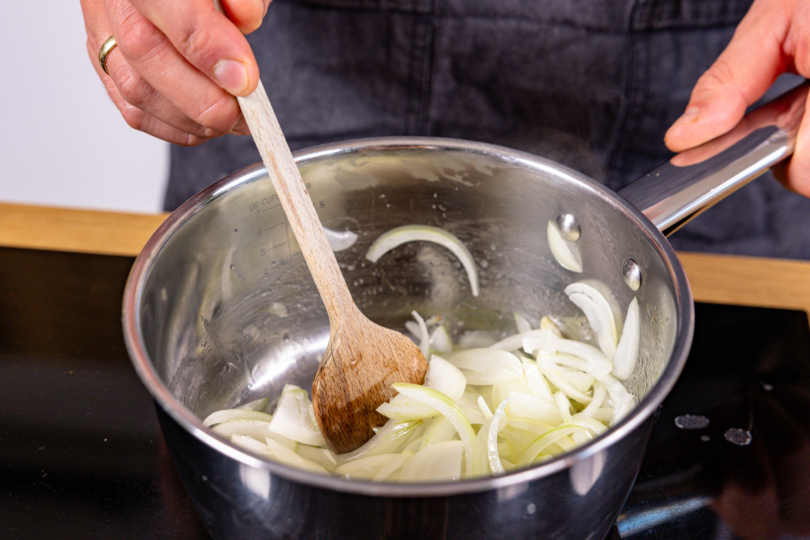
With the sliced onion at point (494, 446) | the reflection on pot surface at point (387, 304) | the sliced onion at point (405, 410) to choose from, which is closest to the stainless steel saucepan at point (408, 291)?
the reflection on pot surface at point (387, 304)

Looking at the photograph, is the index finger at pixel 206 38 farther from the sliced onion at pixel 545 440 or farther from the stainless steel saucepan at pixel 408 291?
the sliced onion at pixel 545 440

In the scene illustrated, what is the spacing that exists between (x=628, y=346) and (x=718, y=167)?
0.70 ft

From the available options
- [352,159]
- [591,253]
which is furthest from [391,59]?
[591,253]

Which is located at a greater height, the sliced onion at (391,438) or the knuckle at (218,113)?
the knuckle at (218,113)

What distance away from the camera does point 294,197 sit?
2.13 feet

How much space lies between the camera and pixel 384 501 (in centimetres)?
40

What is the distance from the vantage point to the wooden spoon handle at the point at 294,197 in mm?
Result: 633

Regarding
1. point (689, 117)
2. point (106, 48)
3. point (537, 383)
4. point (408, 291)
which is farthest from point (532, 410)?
point (106, 48)

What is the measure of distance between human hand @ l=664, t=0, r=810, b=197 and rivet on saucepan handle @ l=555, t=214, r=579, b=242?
150 millimetres

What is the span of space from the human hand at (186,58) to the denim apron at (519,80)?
0.39m

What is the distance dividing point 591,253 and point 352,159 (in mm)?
297

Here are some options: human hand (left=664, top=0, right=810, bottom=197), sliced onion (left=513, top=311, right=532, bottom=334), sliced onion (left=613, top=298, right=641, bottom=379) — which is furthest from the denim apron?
sliced onion (left=613, top=298, right=641, bottom=379)

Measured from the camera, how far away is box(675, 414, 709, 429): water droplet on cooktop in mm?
750

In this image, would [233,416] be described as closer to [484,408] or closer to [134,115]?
[484,408]
